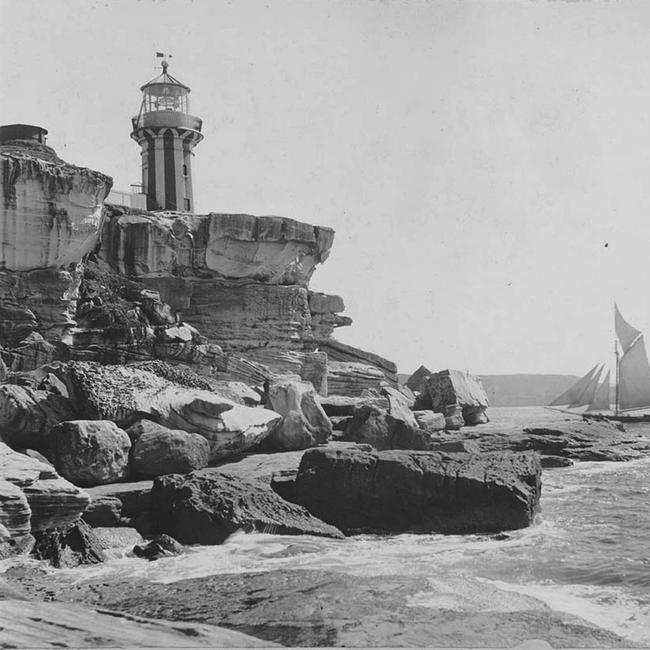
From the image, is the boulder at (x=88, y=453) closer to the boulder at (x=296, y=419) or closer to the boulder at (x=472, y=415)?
the boulder at (x=296, y=419)

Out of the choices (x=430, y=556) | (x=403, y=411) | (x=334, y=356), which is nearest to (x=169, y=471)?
(x=430, y=556)

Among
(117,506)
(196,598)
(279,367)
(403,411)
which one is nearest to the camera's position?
(196,598)

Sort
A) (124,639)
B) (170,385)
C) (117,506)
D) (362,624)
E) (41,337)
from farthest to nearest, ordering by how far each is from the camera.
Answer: (41,337)
(170,385)
(117,506)
(362,624)
(124,639)

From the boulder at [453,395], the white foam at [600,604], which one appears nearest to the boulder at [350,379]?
the boulder at [453,395]

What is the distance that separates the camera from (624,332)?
65.6m

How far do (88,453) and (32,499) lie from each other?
3420 millimetres

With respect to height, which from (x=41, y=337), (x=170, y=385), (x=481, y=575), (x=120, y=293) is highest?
(x=120, y=293)

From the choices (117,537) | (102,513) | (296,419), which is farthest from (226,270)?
(117,537)

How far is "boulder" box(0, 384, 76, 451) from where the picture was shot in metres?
16.9

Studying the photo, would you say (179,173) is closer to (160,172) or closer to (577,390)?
(160,172)

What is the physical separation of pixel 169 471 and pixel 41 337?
14.8 metres

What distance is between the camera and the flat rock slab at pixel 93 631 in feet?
24.6

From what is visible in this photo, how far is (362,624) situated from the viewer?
926 cm

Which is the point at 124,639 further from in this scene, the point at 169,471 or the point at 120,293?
the point at 120,293
